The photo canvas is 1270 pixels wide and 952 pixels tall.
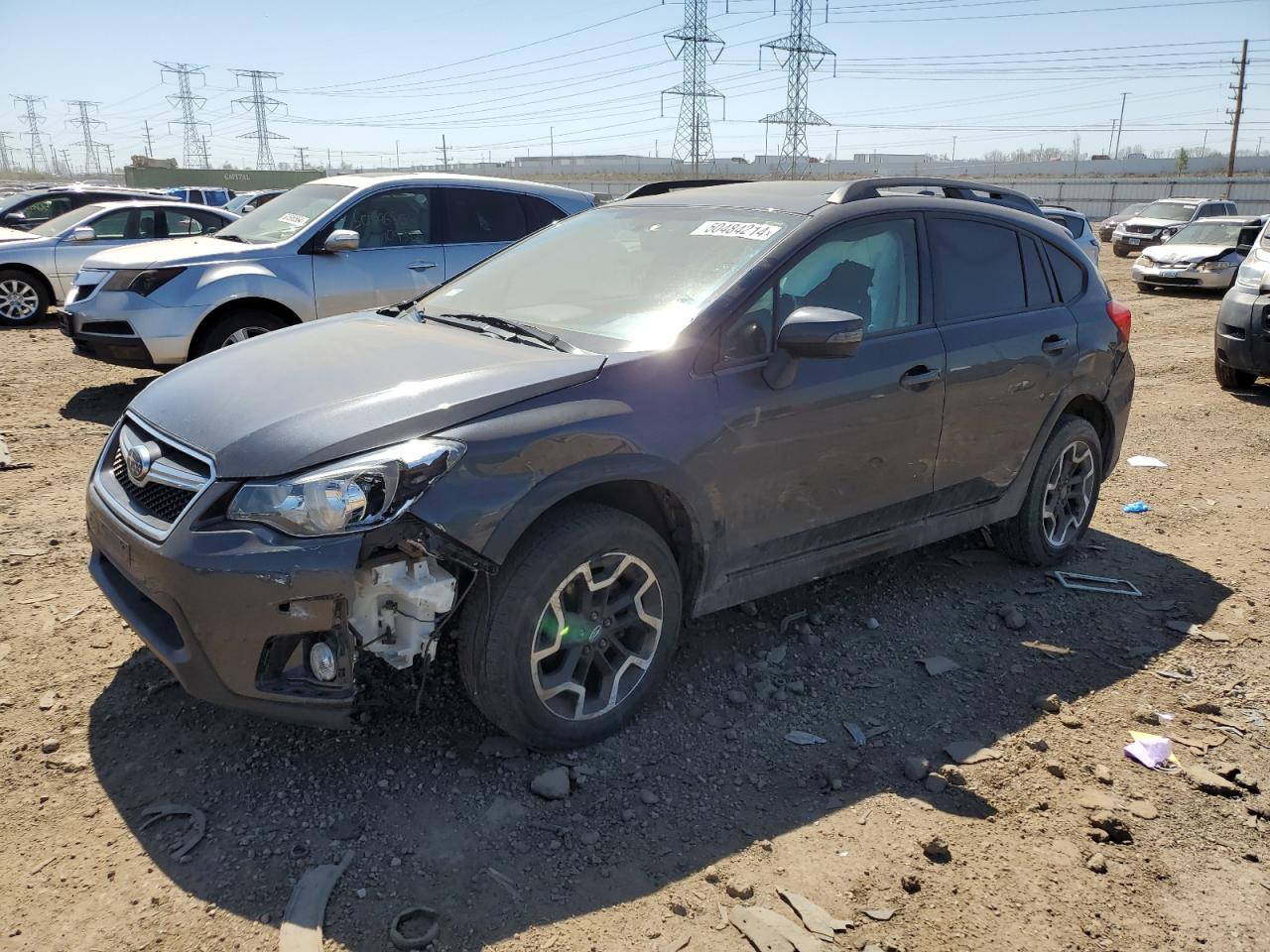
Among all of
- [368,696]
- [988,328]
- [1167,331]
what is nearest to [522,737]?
[368,696]

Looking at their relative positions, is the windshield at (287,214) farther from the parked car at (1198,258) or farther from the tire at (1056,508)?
the parked car at (1198,258)

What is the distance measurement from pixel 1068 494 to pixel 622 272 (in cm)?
275

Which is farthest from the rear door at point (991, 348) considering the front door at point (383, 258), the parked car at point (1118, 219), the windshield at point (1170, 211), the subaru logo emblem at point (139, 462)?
the parked car at point (1118, 219)

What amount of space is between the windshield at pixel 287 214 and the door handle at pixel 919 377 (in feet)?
18.6

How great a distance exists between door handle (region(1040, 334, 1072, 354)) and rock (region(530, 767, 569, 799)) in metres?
3.04

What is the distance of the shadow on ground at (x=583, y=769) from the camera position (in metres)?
2.59

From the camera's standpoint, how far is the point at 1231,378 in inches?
370

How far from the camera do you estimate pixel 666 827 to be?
9.36 ft

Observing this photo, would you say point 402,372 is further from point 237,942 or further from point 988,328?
point 988,328

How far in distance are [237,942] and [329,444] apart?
1.30 meters

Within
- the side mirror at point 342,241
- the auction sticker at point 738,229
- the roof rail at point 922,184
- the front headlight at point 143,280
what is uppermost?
the roof rail at point 922,184

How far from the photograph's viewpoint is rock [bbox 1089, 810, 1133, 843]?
9.52ft

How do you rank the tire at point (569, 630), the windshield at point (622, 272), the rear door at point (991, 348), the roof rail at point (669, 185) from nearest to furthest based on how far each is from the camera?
the tire at point (569, 630) → the windshield at point (622, 272) → the rear door at point (991, 348) → the roof rail at point (669, 185)

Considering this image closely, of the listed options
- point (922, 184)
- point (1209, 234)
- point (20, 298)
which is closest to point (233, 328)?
point (922, 184)
